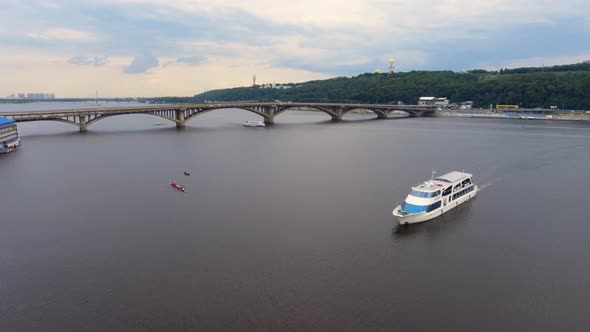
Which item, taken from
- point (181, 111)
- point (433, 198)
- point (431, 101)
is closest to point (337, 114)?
point (181, 111)

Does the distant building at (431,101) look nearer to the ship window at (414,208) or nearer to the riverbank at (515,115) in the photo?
the riverbank at (515,115)

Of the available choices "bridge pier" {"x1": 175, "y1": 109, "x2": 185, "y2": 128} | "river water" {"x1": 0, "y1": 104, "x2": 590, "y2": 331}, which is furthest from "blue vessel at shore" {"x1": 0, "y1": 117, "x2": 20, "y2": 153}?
"bridge pier" {"x1": 175, "y1": 109, "x2": 185, "y2": 128}

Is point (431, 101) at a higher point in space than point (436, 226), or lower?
higher

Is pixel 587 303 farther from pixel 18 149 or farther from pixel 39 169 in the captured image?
pixel 18 149

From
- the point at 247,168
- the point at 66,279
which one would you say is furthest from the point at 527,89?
the point at 66,279

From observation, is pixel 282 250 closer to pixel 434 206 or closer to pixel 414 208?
pixel 414 208

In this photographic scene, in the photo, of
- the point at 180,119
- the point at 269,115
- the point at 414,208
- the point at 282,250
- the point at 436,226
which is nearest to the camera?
the point at 282,250

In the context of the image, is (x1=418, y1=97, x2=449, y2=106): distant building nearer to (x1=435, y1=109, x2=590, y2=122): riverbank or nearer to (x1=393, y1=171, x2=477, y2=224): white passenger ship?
(x1=435, y1=109, x2=590, y2=122): riverbank
